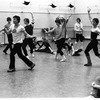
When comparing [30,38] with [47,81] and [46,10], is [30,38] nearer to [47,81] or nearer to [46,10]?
[47,81]

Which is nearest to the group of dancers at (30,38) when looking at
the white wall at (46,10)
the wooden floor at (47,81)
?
the wooden floor at (47,81)

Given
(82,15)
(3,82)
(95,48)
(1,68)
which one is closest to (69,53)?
(95,48)

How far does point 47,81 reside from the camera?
22.1ft

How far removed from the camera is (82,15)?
2195 cm

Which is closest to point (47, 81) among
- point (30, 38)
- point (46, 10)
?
point (30, 38)

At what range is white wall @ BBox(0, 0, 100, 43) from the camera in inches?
710

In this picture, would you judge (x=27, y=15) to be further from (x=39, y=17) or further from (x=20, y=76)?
(x=20, y=76)

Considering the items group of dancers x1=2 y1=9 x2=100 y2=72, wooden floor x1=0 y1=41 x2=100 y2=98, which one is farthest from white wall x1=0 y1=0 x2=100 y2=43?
wooden floor x1=0 y1=41 x2=100 y2=98

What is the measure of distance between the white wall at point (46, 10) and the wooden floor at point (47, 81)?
9443 millimetres

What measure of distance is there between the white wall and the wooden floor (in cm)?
944

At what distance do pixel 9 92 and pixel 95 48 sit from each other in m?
4.60

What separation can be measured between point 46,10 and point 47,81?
1442 centimetres

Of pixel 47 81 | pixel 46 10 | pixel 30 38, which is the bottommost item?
pixel 47 81

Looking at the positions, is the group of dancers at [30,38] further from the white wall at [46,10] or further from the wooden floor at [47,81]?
the white wall at [46,10]
